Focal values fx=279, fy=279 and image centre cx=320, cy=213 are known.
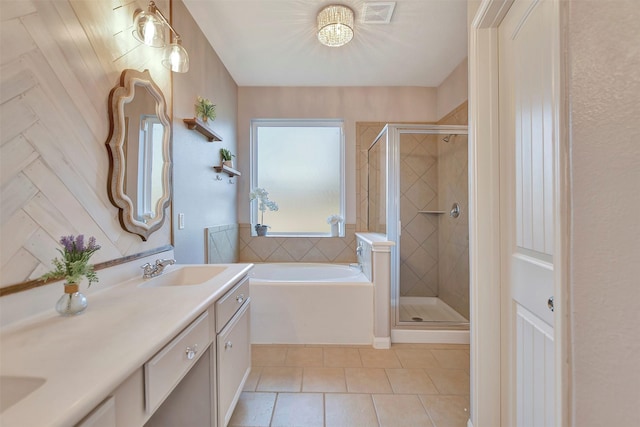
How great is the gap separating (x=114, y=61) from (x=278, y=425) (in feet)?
6.66

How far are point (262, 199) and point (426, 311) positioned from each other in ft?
7.25

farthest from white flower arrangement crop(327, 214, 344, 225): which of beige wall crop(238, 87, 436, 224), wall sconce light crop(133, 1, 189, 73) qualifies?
wall sconce light crop(133, 1, 189, 73)

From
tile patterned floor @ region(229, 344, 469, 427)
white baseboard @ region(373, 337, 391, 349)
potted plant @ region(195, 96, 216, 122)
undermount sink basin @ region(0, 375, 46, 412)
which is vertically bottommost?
tile patterned floor @ region(229, 344, 469, 427)

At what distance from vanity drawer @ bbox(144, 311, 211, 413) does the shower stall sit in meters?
1.91

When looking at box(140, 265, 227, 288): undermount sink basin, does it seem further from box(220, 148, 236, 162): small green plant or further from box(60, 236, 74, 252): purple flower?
box(220, 148, 236, 162): small green plant

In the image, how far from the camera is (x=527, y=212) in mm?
1085

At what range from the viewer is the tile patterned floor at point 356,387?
5.25ft

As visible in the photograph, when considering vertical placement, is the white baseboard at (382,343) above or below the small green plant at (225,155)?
below

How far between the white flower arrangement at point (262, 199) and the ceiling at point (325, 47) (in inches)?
50.3

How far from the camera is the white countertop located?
502mm

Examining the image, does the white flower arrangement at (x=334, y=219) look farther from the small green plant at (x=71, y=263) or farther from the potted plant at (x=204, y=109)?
the small green plant at (x=71, y=263)

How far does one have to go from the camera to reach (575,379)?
544 mm

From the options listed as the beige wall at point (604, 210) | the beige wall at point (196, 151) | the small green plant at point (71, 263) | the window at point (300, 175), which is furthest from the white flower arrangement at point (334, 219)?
the beige wall at point (604, 210)

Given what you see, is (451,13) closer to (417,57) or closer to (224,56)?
(417,57)
